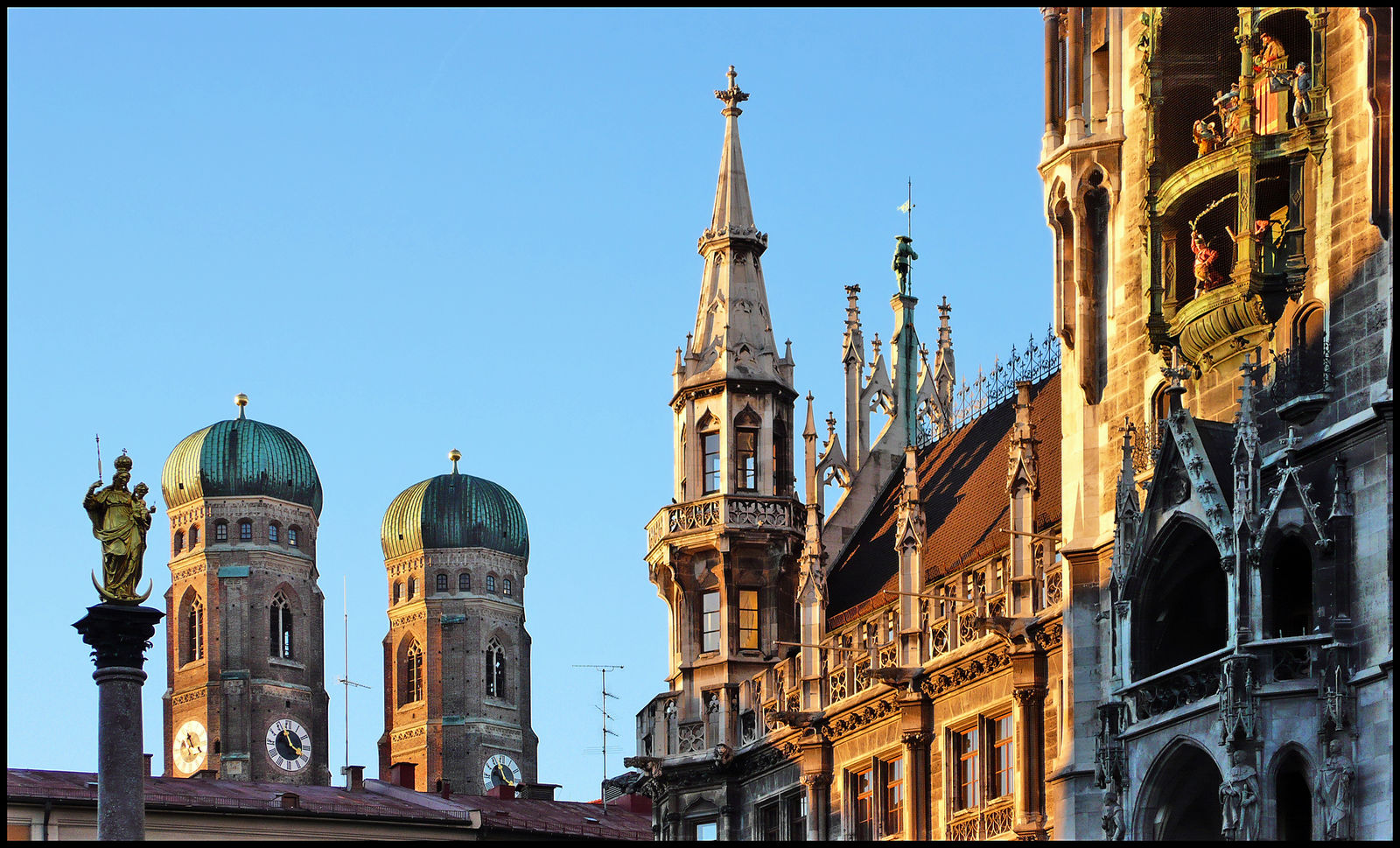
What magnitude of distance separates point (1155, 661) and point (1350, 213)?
7430 millimetres

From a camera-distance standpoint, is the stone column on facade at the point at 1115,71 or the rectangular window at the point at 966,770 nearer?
the stone column on facade at the point at 1115,71

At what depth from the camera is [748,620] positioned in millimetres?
68688

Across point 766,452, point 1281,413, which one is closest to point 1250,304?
point 1281,413

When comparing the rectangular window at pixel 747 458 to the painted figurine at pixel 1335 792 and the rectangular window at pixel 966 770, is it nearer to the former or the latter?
the rectangular window at pixel 966 770

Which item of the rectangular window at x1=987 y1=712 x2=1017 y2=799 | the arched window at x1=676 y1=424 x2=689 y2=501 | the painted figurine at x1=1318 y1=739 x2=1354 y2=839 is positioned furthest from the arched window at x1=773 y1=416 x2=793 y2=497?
the painted figurine at x1=1318 y1=739 x2=1354 y2=839

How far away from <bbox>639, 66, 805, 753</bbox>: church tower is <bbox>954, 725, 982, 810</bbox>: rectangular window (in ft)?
31.0

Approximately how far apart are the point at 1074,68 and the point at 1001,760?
520 inches

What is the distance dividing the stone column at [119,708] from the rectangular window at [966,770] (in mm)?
15937

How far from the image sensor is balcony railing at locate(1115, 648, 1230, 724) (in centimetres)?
4366

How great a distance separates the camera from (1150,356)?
49375 mm

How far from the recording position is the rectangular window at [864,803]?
6222 cm

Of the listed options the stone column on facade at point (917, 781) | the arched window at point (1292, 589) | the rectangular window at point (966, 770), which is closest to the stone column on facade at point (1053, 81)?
the arched window at point (1292, 589)

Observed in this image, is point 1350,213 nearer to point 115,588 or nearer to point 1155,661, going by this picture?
point 1155,661

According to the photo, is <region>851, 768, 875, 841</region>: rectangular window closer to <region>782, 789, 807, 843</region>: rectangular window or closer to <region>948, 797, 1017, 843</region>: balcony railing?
<region>782, 789, 807, 843</region>: rectangular window
